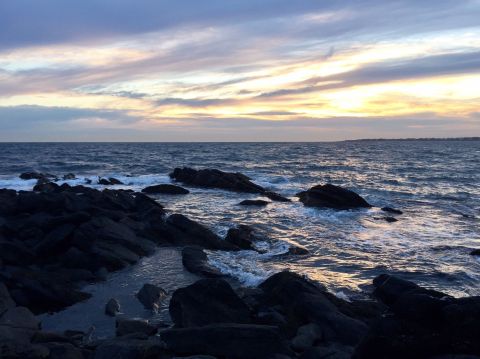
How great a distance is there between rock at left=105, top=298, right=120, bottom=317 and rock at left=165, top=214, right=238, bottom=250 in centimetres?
696

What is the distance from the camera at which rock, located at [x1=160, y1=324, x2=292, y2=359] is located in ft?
26.0

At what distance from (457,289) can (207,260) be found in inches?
306

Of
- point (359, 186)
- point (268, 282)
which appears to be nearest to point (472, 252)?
point (268, 282)

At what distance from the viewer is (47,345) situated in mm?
7660

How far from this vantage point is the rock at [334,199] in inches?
1141

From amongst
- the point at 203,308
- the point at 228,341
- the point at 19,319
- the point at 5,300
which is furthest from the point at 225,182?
the point at 228,341

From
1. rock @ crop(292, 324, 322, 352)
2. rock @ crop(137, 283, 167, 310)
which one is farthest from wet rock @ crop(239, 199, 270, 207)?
rock @ crop(292, 324, 322, 352)

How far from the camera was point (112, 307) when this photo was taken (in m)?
10.6

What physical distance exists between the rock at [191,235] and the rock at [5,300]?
8.06 m

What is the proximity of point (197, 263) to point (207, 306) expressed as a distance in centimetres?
473

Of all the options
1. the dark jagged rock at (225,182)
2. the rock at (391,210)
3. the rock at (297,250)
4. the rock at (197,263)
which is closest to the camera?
the rock at (197,263)

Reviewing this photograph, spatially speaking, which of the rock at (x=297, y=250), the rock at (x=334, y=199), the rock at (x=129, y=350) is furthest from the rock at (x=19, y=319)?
the rock at (x=334, y=199)

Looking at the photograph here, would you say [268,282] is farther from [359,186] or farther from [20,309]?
[359,186]

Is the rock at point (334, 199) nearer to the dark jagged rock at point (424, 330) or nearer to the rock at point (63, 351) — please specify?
the dark jagged rock at point (424, 330)
